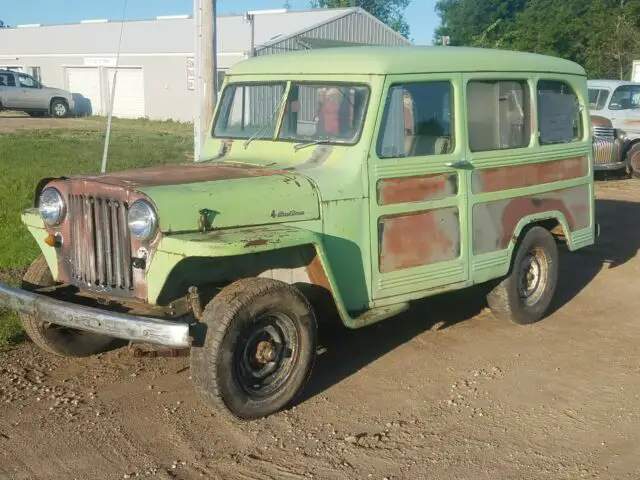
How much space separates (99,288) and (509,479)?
8.19ft

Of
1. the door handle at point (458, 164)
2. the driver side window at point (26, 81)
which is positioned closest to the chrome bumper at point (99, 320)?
the door handle at point (458, 164)

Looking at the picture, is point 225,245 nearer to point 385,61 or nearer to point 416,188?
point 416,188

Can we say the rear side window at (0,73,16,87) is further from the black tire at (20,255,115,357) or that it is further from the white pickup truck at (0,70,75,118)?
the black tire at (20,255,115,357)

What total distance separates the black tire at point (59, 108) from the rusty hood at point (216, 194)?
27.9 metres

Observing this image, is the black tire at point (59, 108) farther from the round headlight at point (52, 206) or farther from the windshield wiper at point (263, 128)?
the round headlight at point (52, 206)

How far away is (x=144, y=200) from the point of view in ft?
15.0

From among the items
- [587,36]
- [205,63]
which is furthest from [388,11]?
[205,63]

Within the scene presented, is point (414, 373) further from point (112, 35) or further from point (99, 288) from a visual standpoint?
point (112, 35)

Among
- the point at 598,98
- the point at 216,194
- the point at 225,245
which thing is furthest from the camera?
the point at 598,98

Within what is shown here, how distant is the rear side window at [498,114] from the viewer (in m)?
6.09

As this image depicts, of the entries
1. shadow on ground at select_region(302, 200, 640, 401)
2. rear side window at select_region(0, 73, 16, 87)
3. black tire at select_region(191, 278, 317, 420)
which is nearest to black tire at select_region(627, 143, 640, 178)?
shadow on ground at select_region(302, 200, 640, 401)

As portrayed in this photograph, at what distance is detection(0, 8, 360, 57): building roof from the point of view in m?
30.1

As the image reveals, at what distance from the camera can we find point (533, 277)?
700 centimetres

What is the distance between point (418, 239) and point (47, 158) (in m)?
11.7
